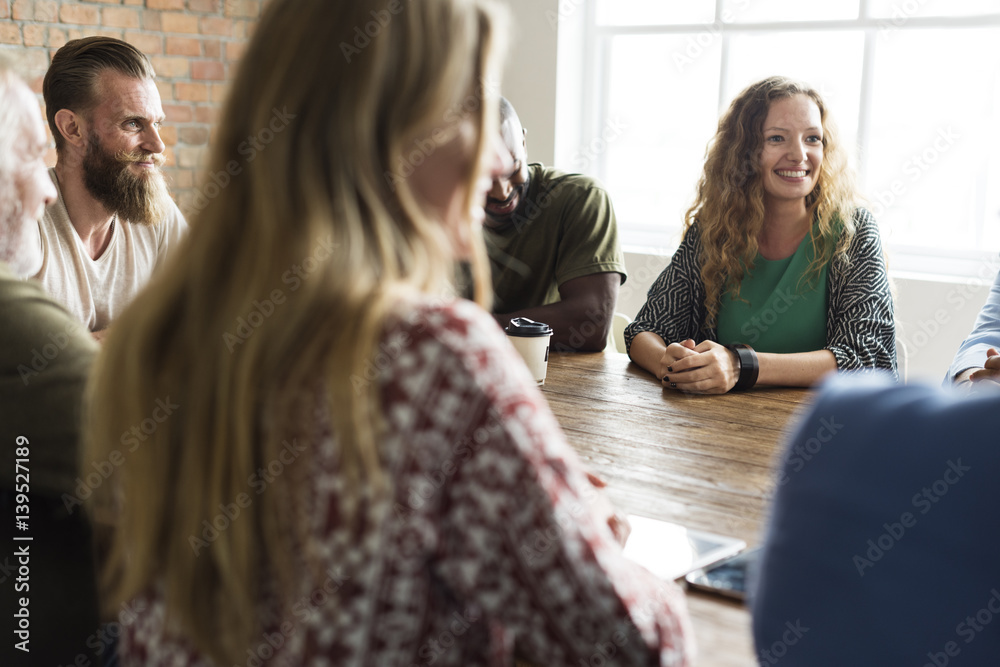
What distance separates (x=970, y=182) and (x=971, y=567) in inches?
143

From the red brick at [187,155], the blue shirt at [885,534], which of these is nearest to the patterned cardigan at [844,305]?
the blue shirt at [885,534]

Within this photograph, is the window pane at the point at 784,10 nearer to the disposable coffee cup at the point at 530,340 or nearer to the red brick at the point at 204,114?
the red brick at the point at 204,114

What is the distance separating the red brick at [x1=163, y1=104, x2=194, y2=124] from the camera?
371 centimetres

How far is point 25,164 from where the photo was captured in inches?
46.2

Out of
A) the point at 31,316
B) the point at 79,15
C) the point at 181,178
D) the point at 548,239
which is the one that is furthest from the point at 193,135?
the point at 31,316

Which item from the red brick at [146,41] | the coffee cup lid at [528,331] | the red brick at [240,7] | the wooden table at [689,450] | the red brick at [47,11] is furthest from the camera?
the red brick at [240,7]

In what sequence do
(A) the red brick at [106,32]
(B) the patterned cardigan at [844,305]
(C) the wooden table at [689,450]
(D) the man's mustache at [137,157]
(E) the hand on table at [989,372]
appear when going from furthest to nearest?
1. (A) the red brick at [106,32]
2. (D) the man's mustache at [137,157]
3. (B) the patterned cardigan at [844,305]
4. (E) the hand on table at [989,372]
5. (C) the wooden table at [689,450]

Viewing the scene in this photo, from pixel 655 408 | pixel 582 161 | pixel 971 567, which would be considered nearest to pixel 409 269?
pixel 971 567

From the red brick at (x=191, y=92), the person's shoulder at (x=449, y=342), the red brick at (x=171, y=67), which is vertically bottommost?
the person's shoulder at (x=449, y=342)

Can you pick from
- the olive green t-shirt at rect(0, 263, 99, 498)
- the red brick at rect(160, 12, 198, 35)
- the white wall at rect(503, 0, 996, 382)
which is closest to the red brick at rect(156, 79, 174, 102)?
the red brick at rect(160, 12, 198, 35)

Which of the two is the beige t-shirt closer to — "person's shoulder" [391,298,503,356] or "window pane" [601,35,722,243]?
"person's shoulder" [391,298,503,356]

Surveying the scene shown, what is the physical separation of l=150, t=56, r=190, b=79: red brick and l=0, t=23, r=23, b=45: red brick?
540 mm

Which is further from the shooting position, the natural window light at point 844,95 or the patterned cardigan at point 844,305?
the natural window light at point 844,95

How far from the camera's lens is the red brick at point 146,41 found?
11.7ft
